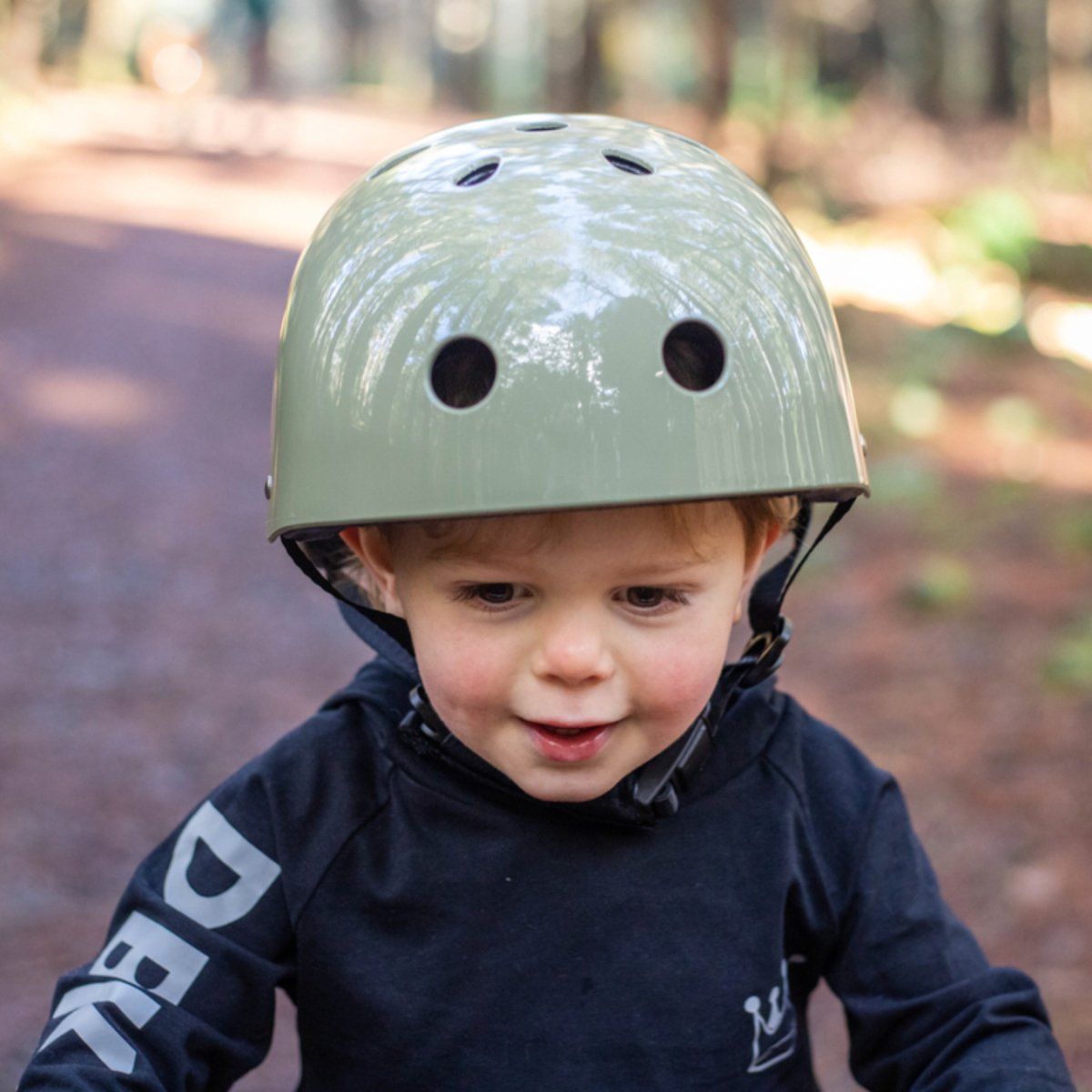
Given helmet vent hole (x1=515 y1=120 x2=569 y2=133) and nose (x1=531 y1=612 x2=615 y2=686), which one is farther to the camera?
helmet vent hole (x1=515 y1=120 x2=569 y2=133)

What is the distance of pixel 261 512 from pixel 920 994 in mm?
6347

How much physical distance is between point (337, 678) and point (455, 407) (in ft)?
14.2

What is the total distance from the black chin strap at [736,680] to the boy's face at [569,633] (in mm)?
78

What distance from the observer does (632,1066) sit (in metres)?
1.95

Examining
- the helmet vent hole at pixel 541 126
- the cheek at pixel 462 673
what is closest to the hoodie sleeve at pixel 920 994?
the cheek at pixel 462 673

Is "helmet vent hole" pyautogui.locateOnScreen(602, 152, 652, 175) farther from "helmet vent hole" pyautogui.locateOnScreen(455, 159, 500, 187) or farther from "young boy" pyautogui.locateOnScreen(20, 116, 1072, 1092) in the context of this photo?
"helmet vent hole" pyautogui.locateOnScreen(455, 159, 500, 187)

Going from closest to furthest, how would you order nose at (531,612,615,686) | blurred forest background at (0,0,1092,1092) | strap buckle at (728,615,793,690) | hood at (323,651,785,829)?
1. nose at (531,612,615,686)
2. hood at (323,651,785,829)
3. strap buckle at (728,615,793,690)
4. blurred forest background at (0,0,1092,1092)

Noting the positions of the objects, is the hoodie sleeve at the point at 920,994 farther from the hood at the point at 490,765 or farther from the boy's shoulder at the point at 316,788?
the boy's shoulder at the point at 316,788

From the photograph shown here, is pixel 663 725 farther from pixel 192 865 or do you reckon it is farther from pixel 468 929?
pixel 192 865

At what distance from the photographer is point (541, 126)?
2.20 m

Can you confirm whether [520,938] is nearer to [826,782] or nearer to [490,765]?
[490,765]

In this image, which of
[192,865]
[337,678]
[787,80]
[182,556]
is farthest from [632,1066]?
[787,80]

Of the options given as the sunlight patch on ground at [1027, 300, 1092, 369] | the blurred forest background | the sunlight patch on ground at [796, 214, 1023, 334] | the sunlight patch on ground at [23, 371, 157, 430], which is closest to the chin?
the blurred forest background

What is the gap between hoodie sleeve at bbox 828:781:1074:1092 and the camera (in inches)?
75.7
